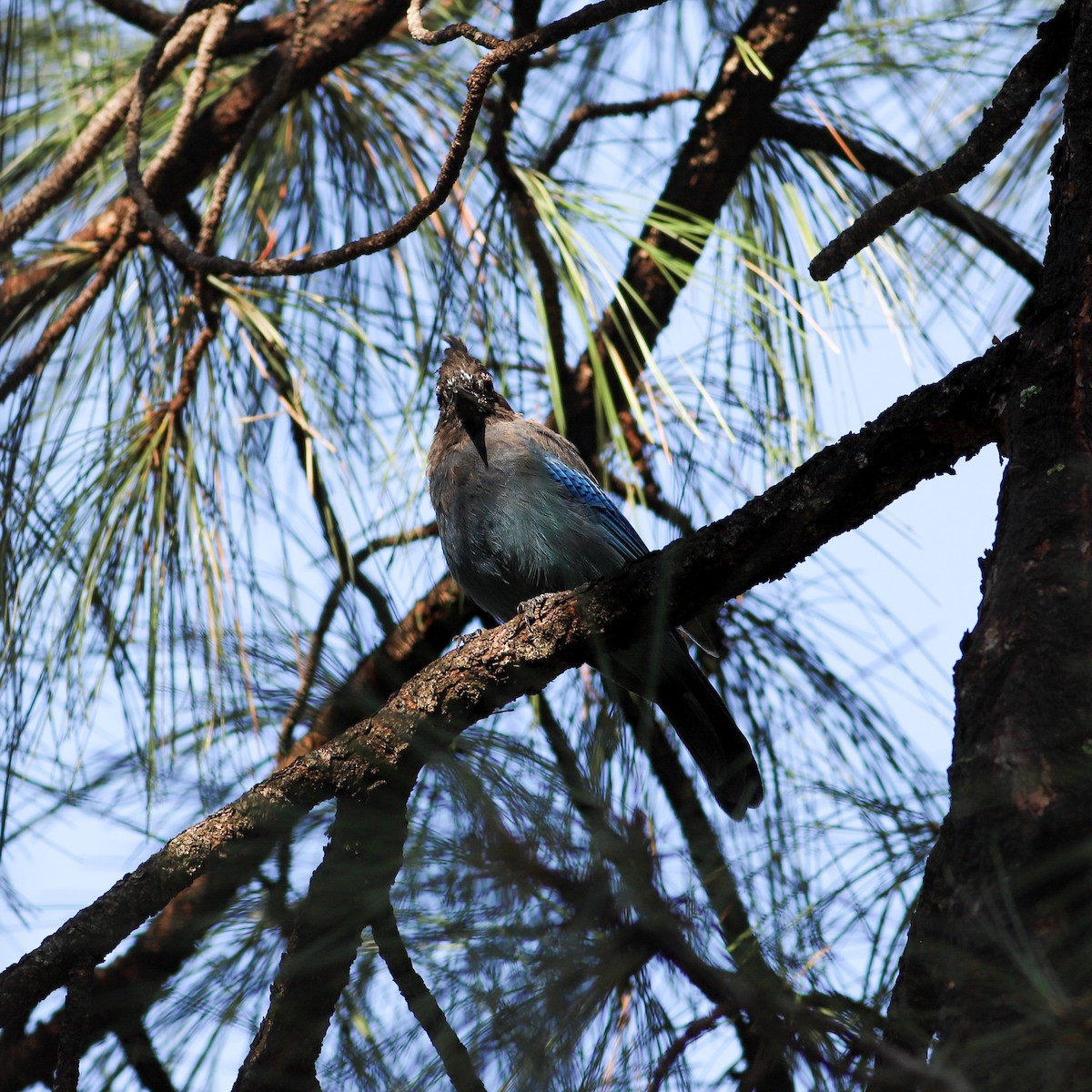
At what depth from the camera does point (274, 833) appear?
74.1 inches

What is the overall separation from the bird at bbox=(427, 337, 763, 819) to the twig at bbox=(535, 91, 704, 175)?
0.61 meters

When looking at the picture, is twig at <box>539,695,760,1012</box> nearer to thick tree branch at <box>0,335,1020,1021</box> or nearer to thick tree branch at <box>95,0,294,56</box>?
thick tree branch at <box>0,335,1020,1021</box>

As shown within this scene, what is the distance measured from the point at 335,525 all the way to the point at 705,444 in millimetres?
947

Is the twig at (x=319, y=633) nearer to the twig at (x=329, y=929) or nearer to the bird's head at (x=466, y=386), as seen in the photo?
the twig at (x=329, y=929)

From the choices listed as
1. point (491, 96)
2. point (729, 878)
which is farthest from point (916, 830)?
point (491, 96)

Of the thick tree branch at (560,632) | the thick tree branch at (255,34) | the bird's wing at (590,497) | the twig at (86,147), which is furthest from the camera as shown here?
the thick tree branch at (255,34)

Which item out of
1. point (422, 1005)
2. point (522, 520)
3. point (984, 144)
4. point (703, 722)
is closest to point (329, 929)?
point (422, 1005)

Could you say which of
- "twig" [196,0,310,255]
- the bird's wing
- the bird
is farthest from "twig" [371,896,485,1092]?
"twig" [196,0,310,255]

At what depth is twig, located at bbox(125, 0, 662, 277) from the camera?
2.10 metres

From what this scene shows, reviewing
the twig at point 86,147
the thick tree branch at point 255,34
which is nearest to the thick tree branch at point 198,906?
the twig at point 86,147

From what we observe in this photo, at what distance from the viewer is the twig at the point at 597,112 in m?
3.59

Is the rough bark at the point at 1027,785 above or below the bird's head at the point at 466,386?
below

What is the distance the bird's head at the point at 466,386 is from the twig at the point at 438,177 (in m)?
0.89

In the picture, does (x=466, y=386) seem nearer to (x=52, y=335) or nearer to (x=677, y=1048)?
(x=52, y=335)
